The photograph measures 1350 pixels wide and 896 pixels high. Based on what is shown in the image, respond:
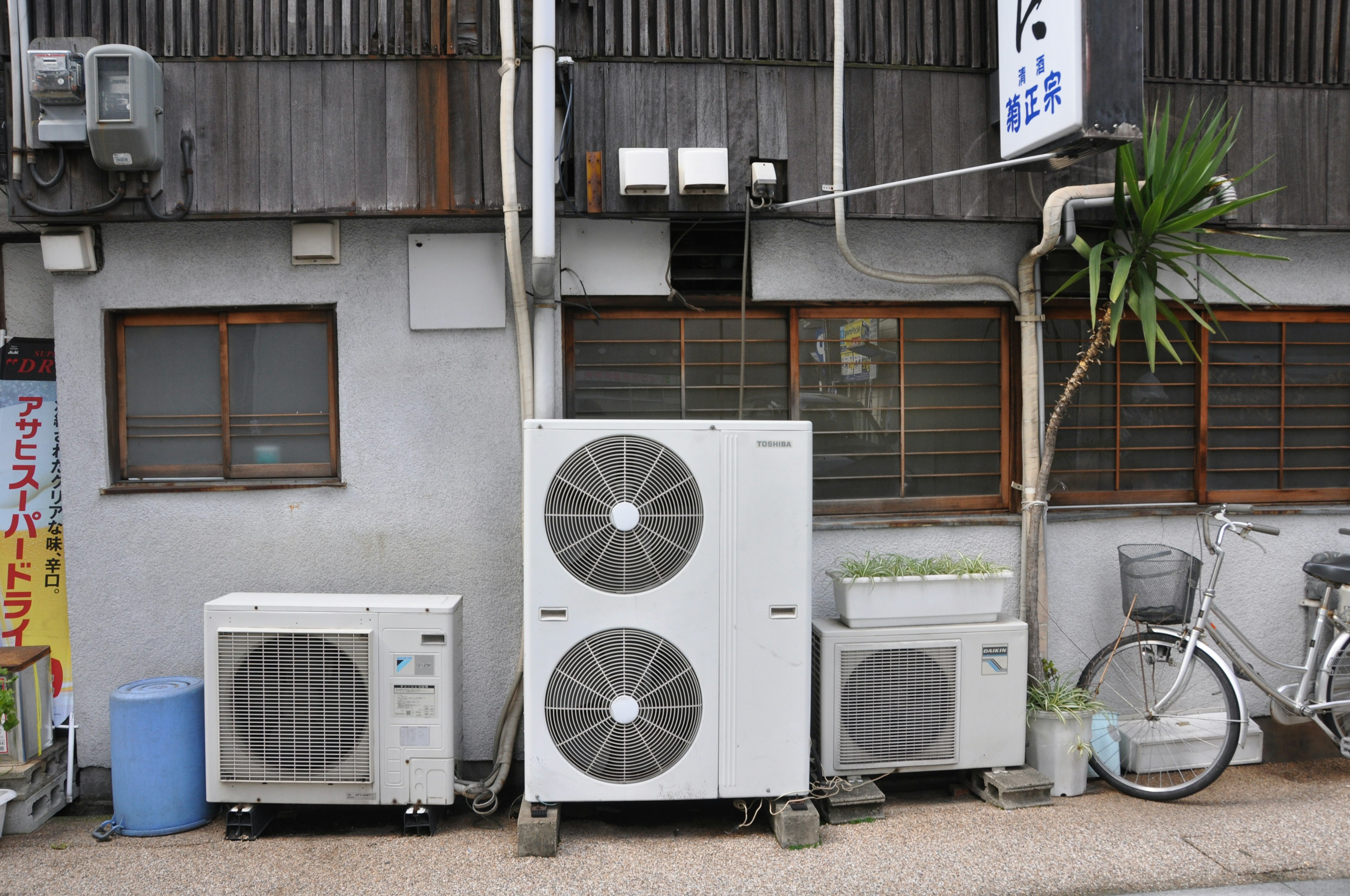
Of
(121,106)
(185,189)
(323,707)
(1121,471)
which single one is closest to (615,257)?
(185,189)

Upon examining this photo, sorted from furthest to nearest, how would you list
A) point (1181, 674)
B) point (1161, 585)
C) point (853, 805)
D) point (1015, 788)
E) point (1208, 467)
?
point (1208, 467), point (1161, 585), point (1181, 674), point (1015, 788), point (853, 805)

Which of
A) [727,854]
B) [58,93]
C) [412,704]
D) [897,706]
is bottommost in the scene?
[727,854]

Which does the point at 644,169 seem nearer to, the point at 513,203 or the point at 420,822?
the point at 513,203

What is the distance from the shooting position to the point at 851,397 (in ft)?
15.6

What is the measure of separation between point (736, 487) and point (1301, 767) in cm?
372

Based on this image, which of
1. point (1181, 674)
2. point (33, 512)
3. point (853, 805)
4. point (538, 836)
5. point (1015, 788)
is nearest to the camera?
point (538, 836)

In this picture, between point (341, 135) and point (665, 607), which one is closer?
point (665, 607)

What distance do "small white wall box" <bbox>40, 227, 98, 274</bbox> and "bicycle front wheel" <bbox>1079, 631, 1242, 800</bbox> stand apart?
5.50 meters

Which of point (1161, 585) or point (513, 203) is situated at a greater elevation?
point (513, 203)

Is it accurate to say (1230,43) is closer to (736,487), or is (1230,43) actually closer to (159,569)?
(736,487)

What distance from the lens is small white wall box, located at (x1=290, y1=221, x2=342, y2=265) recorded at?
4340mm

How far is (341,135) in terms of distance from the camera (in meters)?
4.31

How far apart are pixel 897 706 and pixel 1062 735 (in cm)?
86

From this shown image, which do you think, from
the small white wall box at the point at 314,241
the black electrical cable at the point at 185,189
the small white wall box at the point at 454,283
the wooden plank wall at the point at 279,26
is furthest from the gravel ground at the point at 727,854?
the wooden plank wall at the point at 279,26
